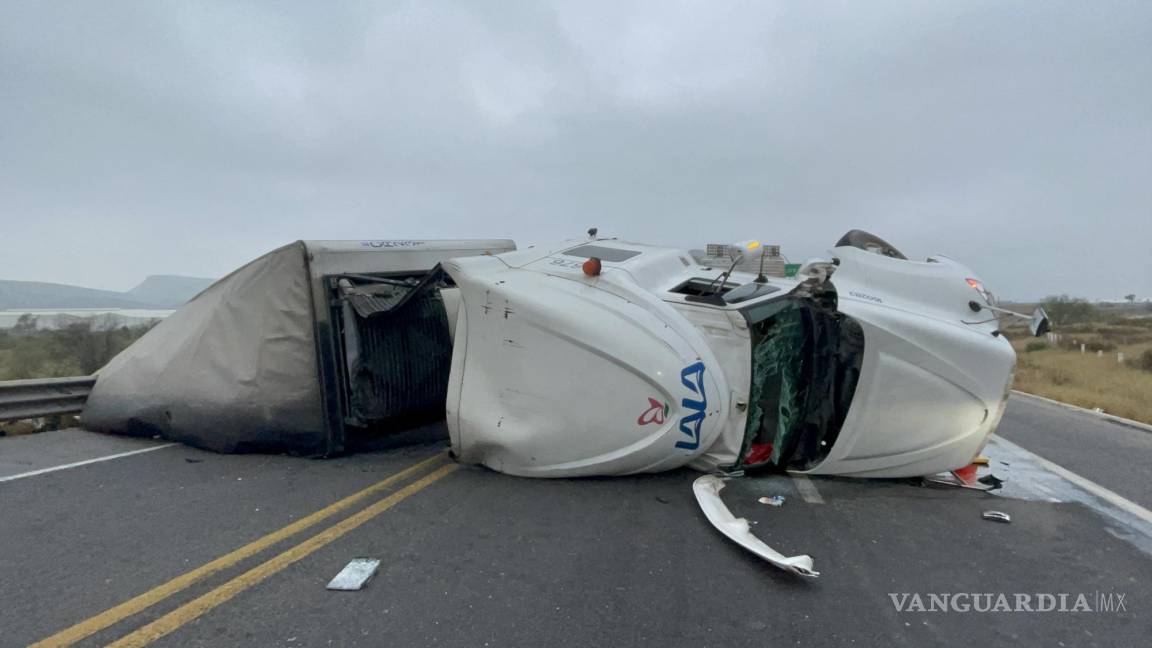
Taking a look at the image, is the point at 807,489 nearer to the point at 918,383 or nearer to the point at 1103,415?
the point at 918,383

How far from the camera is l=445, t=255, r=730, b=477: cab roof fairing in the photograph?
4.38m

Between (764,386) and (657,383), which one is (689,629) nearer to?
(657,383)

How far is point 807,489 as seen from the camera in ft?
15.0

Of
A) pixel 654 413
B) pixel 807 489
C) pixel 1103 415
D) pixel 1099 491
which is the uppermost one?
pixel 654 413

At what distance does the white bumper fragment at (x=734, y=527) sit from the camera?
305cm

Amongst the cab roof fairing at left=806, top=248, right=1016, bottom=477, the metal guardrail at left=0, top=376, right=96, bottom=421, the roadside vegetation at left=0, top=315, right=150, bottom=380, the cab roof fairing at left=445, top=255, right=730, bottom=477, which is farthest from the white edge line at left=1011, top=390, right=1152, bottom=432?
the roadside vegetation at left=0, top=315, right=150, bottom=380

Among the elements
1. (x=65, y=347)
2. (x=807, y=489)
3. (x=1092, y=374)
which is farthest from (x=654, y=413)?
(x=1092, y=374)

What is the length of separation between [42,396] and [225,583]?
509 centimetres

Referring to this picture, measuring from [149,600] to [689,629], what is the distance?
2.38m

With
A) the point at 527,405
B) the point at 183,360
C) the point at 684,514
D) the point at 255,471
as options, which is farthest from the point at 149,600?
the point at 183,360

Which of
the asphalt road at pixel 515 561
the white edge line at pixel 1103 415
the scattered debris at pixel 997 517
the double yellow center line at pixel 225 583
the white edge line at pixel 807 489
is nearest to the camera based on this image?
the double yellow center line at pixel 225 583

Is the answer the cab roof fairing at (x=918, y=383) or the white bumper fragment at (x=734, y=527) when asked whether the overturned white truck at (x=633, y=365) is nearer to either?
the cab roof fairing at (x=918, y=383)

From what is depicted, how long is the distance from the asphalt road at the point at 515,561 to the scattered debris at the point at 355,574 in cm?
5

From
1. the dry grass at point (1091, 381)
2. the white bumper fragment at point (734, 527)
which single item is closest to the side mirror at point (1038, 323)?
the white bumper fragment at point (734, 527)
